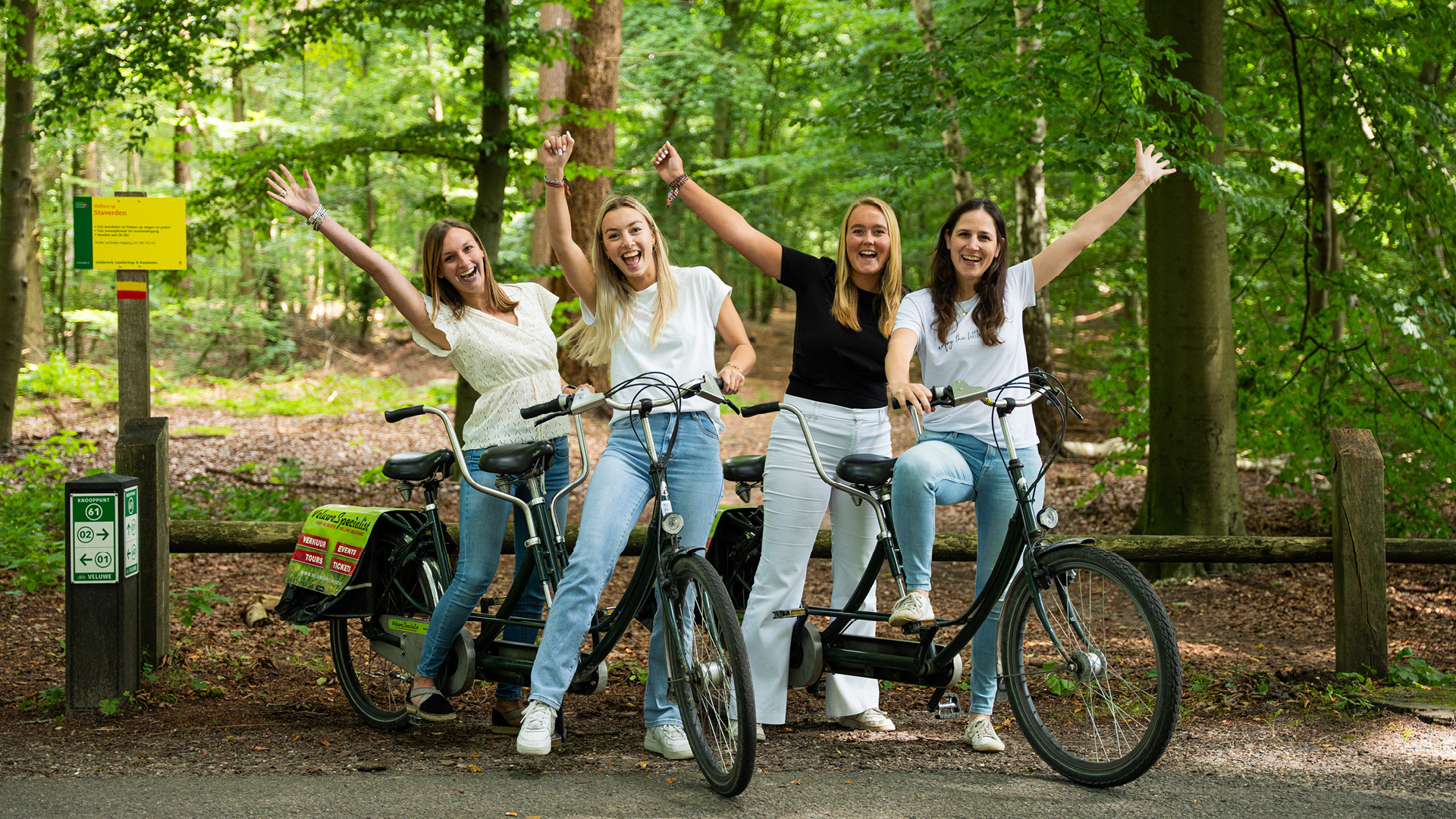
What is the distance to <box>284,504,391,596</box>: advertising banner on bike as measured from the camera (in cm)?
445

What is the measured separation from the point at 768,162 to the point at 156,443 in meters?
14.1

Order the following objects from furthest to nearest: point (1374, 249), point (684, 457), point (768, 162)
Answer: point (768, 162) < point (1374, 249) < point (684, 457)

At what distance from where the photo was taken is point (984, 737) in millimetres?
3986

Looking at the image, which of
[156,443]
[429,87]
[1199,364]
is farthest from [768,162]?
[156,443]

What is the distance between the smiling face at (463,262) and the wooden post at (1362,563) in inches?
149

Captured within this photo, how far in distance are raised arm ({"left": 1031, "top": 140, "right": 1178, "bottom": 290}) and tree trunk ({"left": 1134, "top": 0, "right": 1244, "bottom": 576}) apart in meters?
3.19

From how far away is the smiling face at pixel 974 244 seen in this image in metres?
3.96

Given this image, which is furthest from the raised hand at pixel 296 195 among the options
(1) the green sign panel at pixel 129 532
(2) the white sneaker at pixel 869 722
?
(2) the white sneaker at pixel 869 722

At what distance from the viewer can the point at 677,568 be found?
12.0ft

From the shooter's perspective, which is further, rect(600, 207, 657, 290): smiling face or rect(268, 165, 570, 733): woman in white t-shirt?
rect(268, 165, 570, 733): woman in white t-shirt

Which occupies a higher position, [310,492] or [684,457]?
[684,457]

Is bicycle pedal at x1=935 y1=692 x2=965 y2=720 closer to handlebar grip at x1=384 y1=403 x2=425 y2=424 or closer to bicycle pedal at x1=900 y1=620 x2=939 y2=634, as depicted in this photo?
bicycle pedal at x1=900 y1=620 x2=939 y2=634

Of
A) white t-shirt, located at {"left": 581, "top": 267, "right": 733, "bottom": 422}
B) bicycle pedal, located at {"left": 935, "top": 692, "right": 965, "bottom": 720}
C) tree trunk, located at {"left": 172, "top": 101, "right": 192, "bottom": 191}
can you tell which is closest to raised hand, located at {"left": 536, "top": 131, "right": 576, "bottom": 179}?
white t-shirt, located at {"left": 581, "top": 267, "right": 733, "bottom": 422}

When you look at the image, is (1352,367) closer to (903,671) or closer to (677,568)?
(903,671)
